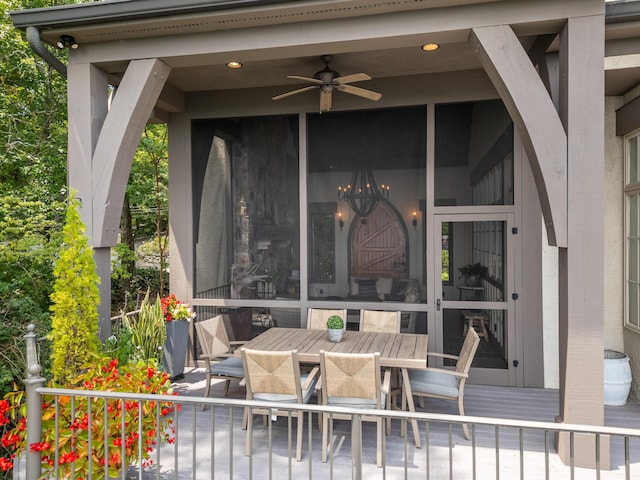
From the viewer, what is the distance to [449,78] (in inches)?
195

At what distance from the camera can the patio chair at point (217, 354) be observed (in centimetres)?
411

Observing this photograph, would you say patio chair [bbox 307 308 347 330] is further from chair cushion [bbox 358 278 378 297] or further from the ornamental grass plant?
the ornamental grass plant

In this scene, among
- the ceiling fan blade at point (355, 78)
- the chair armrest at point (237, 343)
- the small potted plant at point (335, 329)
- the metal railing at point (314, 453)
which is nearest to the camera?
the metal railing at point (314, 453)

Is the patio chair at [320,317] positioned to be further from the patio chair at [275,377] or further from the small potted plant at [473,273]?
the patio chair at [275,377]

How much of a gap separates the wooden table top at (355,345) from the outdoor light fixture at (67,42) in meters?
3.04

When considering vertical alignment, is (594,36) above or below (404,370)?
above

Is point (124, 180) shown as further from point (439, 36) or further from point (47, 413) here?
point (439, 36)

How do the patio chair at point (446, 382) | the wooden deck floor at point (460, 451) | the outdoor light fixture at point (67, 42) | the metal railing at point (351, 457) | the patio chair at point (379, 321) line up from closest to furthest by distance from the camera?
the metal railing at point (351, 457)
the wooden deck floor at point (460, 451)
the patio chair at point (446, 382)
the outdoor light fixture at point (67, 42)
the patio chair at point (379, 321)

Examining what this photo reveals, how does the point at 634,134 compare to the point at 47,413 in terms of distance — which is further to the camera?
the point at 634,134

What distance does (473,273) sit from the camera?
16.3 ft

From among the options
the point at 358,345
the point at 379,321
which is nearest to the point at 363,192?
the point at 379,321

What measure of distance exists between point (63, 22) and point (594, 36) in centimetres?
408

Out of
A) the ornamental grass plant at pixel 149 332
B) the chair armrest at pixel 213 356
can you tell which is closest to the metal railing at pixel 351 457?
the chair armrest at pixel 213 356

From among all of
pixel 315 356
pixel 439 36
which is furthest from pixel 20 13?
pixel 315 356
